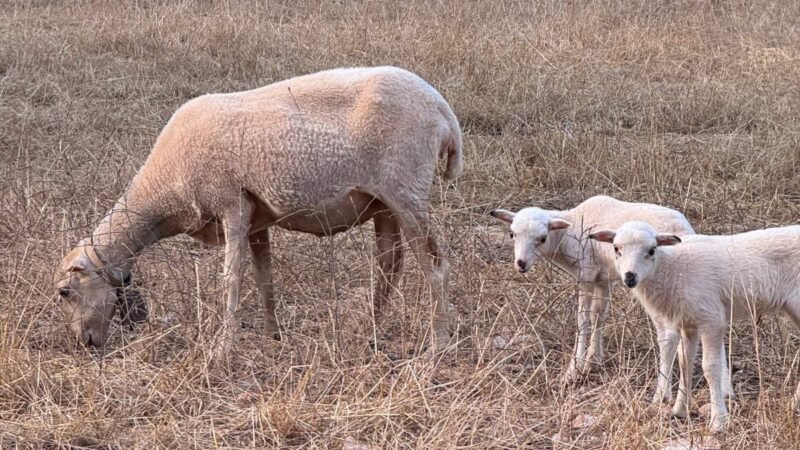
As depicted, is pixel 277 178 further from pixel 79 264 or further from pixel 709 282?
pixel 709 282

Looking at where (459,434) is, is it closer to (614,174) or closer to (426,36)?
(614,174)

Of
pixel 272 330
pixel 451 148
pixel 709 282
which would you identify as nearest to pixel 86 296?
pixel 272 330

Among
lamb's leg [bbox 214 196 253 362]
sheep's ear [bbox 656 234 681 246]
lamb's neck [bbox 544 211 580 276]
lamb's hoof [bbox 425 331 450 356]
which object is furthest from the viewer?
lamb's leg [bbox 214 196 253 362]

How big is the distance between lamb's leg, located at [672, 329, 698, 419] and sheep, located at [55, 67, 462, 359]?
1033 millimetres

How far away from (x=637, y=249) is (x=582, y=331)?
0.61 m

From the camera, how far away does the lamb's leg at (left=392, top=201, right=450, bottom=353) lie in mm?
5234

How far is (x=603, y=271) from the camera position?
4.90 metres

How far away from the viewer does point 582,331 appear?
4.71m

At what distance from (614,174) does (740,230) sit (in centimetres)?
128

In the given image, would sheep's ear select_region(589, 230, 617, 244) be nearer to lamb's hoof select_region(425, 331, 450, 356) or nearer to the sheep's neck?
lamb's hoof select_region(425, 331, 450, 356)

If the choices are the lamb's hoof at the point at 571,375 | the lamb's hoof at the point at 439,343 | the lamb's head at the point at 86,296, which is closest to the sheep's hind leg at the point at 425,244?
the lamb's hoof at the point at 439,343

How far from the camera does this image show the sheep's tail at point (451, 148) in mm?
5430

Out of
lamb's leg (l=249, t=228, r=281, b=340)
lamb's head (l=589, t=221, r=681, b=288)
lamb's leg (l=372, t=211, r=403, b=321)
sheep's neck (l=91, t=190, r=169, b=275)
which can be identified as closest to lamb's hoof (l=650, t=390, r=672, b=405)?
lamb's head (l=589, t=221, r=681, b=288)

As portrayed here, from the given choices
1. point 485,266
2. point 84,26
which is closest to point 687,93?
point 485,266
